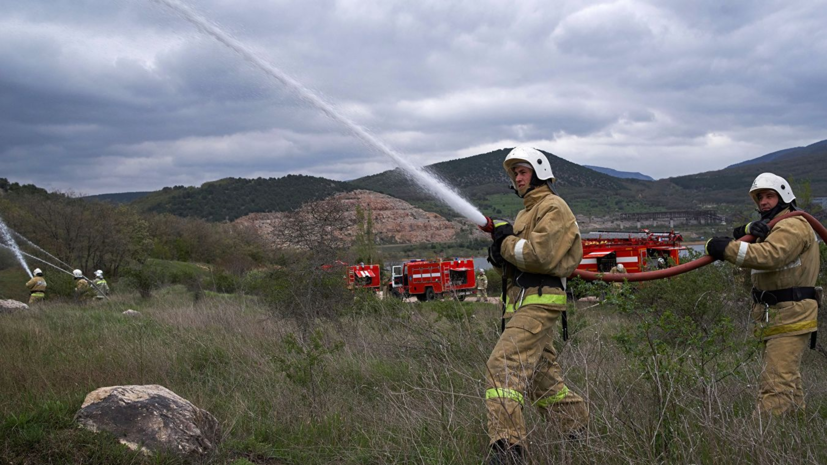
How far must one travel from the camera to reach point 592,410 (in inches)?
165

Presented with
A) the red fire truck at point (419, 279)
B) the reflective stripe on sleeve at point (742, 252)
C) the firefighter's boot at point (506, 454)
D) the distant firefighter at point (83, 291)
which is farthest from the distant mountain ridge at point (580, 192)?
the firefighter's boot at point (506, 454)

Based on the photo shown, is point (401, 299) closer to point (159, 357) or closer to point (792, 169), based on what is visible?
point (159, 357)

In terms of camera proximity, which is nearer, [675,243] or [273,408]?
[273,408]

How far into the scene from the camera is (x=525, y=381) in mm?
3578

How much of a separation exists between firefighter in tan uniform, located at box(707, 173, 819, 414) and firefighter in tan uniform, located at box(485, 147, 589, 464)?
1.34 meters

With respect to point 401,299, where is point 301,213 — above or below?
above

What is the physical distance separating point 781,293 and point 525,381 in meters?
2.41

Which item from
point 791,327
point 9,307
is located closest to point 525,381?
point 791,327

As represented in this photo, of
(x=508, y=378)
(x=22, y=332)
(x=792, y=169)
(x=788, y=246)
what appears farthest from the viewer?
(x=792, y=169)

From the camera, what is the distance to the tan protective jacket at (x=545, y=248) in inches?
150

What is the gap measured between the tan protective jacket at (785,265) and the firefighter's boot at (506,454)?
6.88 feet

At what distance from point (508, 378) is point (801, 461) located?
4.87 ft

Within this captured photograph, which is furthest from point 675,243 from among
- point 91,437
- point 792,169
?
point 792,169

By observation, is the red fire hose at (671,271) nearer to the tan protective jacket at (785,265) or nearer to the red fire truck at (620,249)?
the tan protective jacket at (785,265)
